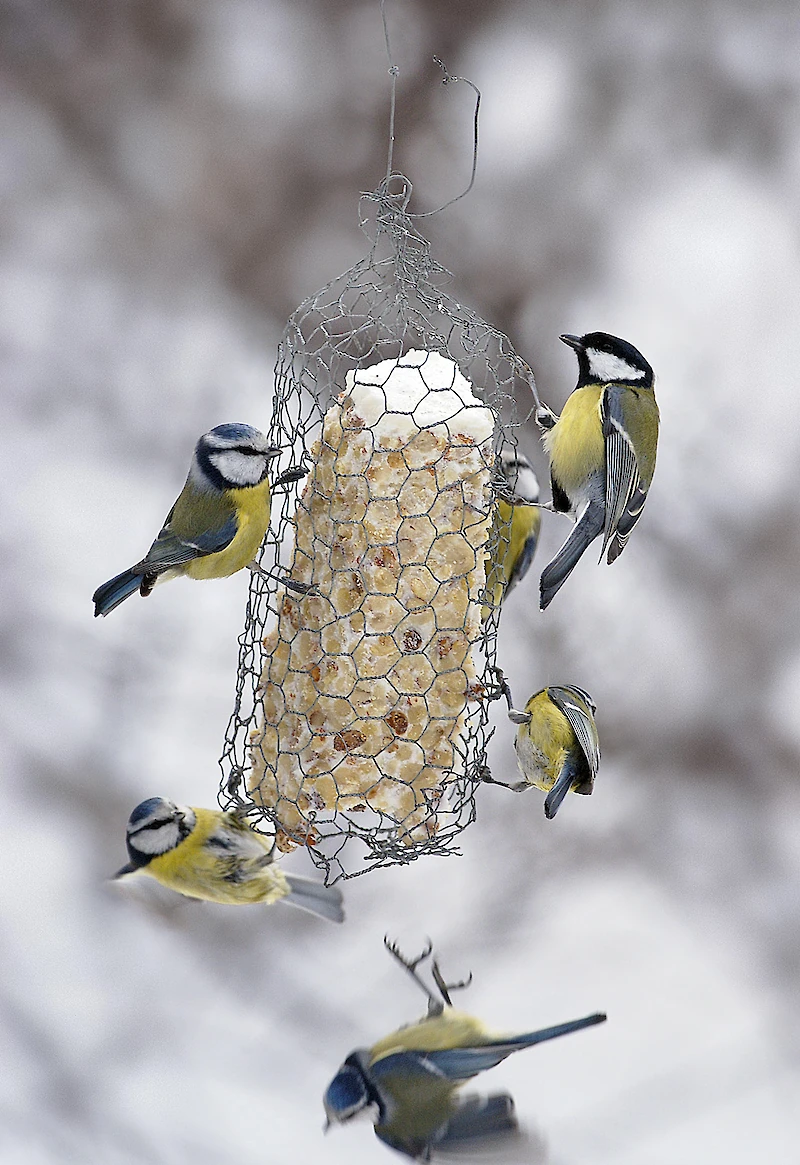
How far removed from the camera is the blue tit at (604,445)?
4.76 ft

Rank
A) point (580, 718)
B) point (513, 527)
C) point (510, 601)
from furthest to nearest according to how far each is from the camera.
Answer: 1. point (510, 601)
2. point (513, 527)
3. point (580, 718)

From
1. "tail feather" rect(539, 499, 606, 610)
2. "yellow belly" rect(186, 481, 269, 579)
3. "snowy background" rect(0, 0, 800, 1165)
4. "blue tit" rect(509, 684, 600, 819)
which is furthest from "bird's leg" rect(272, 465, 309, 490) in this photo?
"snowy background" rect(0, 0, 800, 1165)

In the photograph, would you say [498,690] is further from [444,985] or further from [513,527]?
[444,985]

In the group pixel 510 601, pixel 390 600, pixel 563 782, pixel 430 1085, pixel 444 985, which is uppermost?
pixel 510 601

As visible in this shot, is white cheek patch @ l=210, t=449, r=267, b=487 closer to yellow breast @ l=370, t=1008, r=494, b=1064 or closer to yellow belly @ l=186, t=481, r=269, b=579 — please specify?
yellow belly @ l=186, t=481, r=269, b=579

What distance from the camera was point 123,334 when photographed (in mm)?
2064

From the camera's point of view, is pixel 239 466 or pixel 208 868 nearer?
pixel 239 466

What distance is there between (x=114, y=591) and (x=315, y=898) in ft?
1.81

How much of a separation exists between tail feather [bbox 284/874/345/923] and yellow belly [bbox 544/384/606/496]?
2.07 feet

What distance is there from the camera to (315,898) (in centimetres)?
159

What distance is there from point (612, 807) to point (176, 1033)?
99 centimetres

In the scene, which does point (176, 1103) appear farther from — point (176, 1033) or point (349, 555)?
point (349, 555)

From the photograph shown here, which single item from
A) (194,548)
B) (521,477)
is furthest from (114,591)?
(521,477)

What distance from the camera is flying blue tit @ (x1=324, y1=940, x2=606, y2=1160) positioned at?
1417 mm
